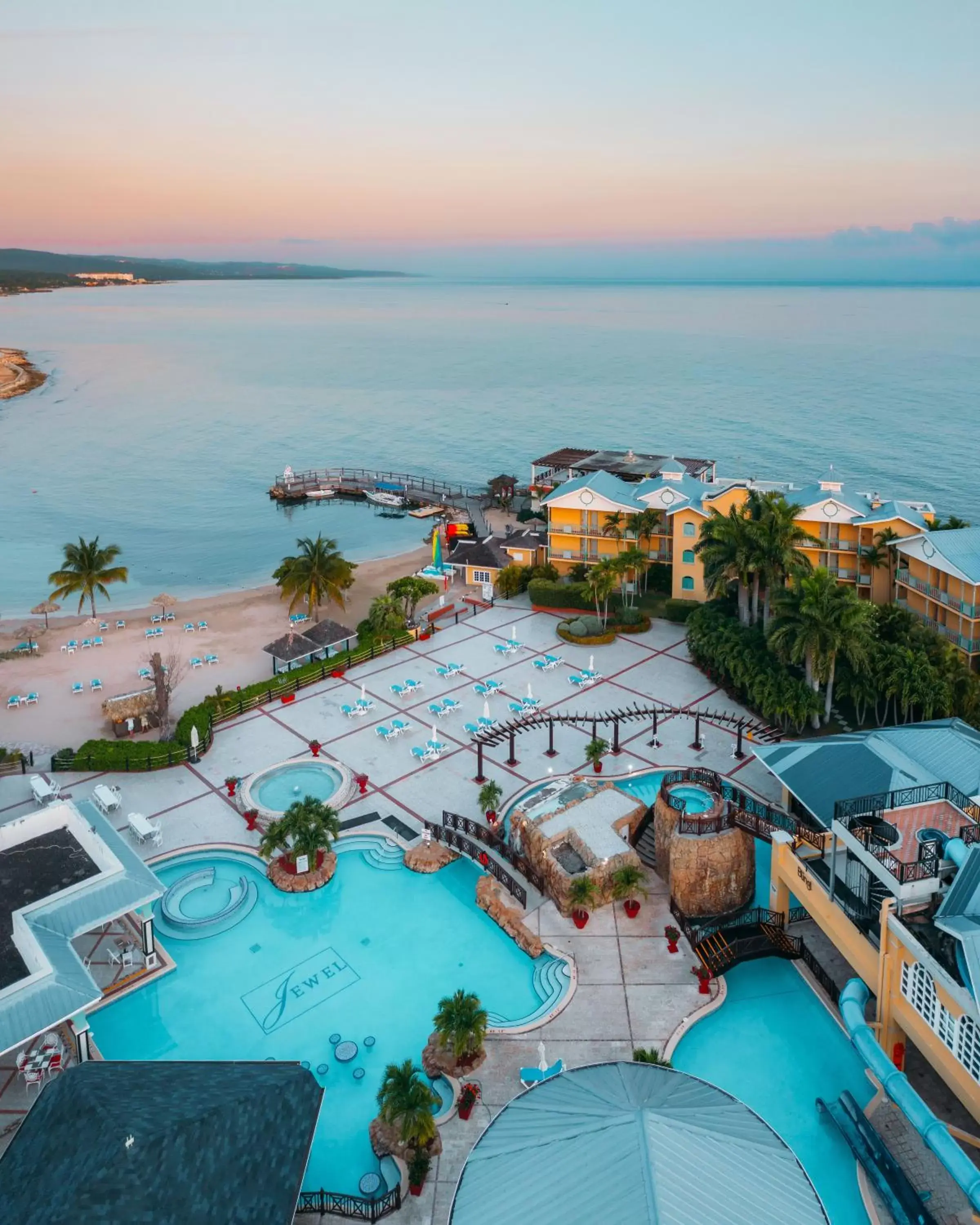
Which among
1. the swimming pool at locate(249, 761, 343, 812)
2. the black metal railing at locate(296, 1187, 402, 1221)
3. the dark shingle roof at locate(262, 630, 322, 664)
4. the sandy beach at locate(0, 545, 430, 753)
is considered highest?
the dark shingle roof at locate(262, 630, 322, 664)

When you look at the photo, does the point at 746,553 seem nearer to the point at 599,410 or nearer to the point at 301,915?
the point at 301,915

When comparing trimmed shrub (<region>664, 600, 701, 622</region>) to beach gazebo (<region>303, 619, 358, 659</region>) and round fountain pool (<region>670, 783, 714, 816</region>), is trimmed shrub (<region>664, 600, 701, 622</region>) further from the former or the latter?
round fountain pool (<region>670, 783, 714, 816</region>)

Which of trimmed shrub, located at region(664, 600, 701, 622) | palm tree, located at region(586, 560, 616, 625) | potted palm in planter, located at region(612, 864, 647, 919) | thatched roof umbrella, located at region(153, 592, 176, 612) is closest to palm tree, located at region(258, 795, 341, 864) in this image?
potted palm in planter, located at region(612, 864, 647, 919)

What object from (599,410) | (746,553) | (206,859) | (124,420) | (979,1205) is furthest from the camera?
(599,410)

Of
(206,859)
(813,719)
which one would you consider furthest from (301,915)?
(813,719)

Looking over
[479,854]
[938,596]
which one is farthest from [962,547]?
[479,854]
